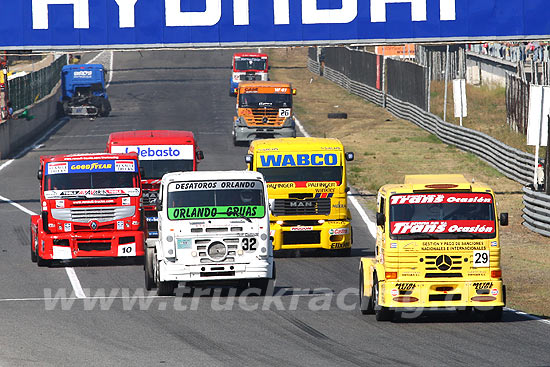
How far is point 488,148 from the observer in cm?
4547

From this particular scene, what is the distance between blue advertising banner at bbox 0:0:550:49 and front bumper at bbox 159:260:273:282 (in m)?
17.9

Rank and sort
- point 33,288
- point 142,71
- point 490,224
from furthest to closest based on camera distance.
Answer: point 142,71
point 33,288
point 490,224

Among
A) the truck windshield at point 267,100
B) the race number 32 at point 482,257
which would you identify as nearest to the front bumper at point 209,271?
the race number 32 at point 482,257

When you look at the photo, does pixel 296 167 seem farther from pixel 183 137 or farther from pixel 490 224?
pixel 490 224

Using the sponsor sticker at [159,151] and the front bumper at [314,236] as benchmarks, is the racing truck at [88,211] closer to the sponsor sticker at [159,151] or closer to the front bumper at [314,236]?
the front bumper at [314,236]

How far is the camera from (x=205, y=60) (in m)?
107

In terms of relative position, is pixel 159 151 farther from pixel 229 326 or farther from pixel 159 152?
pixel 229 326

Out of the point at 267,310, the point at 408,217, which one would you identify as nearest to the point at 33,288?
the point at 267,310

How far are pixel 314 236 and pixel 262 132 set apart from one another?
23.4m

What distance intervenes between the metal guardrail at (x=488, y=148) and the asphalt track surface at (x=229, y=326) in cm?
457

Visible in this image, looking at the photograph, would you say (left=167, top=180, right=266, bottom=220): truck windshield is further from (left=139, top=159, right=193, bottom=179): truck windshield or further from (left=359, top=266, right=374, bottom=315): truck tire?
(left=139, top=159, right=193, bottom=179): truck windshield

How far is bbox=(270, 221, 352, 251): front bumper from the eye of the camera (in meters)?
26.4

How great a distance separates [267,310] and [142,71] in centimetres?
8119

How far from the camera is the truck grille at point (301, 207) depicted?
2669cm
